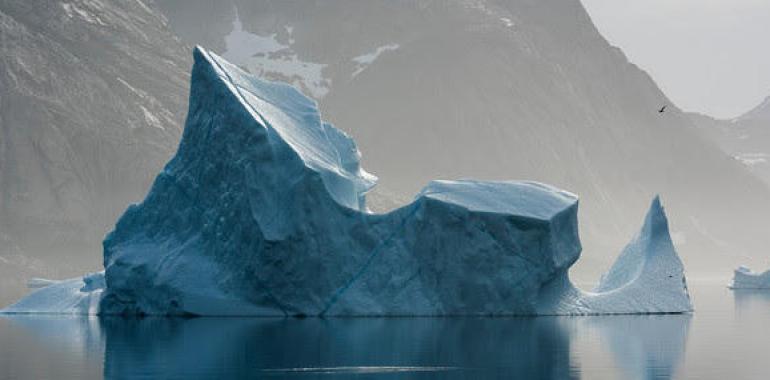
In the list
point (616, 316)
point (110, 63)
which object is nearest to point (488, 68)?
point (110, 63)

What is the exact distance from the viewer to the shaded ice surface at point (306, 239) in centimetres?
4778

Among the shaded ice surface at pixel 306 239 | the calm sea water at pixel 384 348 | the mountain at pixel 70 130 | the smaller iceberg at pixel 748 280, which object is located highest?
the mountain at pixel 70 130

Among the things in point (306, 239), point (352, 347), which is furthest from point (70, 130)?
point (352, 347)

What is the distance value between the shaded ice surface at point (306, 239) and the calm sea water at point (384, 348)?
1.11 meters

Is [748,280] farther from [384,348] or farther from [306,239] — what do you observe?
[384,348]

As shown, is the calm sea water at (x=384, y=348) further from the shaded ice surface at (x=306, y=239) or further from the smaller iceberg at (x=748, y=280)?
the smaller iceberg at (x=748, y=280)

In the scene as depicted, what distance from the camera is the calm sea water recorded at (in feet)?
106

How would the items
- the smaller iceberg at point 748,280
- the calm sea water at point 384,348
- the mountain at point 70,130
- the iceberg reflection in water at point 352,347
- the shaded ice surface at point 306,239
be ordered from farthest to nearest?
the mountain at point 70,130 → the smaller iceberg at point 748,280 → the shaded ice surface at point 306,239 → the iceberg reflection in water at point 352,347 → the calm sea water at point 384,348

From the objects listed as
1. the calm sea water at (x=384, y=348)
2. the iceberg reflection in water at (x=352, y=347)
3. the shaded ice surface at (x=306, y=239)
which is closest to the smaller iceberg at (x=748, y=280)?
the calm sea water at (x=384, y=348)

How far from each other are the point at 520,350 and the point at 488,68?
159 meters

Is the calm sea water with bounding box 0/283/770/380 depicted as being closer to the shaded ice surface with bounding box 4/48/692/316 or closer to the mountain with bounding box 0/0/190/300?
the shaded ice surface with bounding box 4/48/692/316

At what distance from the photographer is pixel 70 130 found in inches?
5635

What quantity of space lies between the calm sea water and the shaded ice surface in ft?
3.66

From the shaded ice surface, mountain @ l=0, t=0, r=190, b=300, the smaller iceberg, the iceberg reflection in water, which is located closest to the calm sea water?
the iceberg reflection in water
